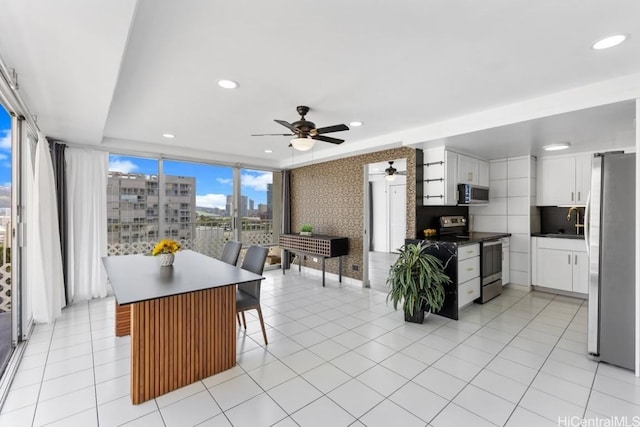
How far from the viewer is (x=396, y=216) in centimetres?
781

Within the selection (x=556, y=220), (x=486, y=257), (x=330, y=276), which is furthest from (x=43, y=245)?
(x=556, y=220)

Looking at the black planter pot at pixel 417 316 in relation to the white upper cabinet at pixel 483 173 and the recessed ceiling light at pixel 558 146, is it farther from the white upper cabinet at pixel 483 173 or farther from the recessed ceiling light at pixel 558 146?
the recessed ceiling light at pixel 558 146

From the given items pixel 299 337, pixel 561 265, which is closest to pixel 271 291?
pixel 299 337

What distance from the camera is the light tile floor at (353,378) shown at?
6.21ft

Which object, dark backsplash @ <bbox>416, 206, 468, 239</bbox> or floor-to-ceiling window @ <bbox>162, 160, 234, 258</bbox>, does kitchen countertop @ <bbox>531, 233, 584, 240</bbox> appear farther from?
floor-to-ceiling window @ <bbox>162, 160, 234, 258</bbox>

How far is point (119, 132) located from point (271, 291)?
3225 mm

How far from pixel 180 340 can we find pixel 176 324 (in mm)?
133

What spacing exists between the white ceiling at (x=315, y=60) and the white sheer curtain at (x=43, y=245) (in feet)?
1.82

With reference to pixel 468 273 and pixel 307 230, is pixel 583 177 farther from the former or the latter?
pixel 307 230

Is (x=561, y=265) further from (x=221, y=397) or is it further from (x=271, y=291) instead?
(x=221, y=397)

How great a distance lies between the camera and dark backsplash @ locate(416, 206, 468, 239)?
167 inches

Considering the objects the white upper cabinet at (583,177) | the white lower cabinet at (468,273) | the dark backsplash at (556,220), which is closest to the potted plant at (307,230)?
the white lower cabinet at (468,273)

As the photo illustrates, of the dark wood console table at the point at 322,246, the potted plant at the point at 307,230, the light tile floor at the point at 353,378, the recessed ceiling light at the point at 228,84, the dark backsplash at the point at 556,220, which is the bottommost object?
the light tile floor at the point at 353,378

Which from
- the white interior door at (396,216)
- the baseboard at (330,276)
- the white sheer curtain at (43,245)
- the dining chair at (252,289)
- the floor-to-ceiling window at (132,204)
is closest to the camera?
the dining chair at (252,289)
